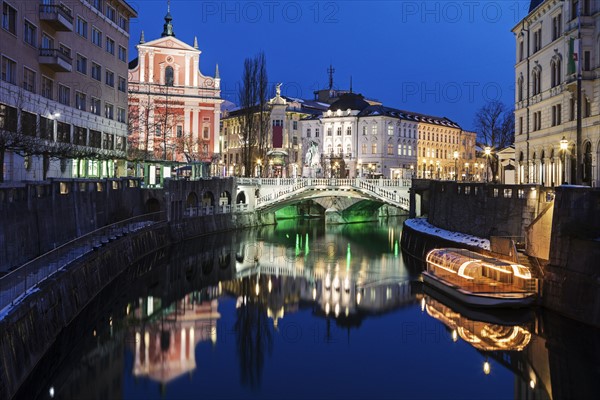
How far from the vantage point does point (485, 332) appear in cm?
2888

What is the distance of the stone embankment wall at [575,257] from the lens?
89.9 feet

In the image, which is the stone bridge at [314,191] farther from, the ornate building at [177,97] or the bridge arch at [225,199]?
the ornate building at [177,97]

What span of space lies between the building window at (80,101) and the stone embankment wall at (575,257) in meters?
40.8

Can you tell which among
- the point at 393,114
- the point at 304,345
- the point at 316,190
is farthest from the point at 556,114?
the point at 393,114

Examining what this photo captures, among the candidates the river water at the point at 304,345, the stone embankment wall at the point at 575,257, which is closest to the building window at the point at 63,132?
the river water at the point at 304,345

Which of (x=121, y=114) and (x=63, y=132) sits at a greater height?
(x=121, y=114)

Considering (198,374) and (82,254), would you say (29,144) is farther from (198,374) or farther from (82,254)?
(198,374)

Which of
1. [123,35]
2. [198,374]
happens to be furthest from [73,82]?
[198,374]

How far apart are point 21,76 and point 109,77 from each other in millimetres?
19674

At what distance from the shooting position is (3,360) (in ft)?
58.3

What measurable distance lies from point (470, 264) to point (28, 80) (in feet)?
105

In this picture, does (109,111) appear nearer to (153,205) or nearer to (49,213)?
(153,205)

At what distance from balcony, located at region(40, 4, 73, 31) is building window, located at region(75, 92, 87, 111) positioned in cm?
709

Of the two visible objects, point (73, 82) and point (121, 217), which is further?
→ point (73, 82)
